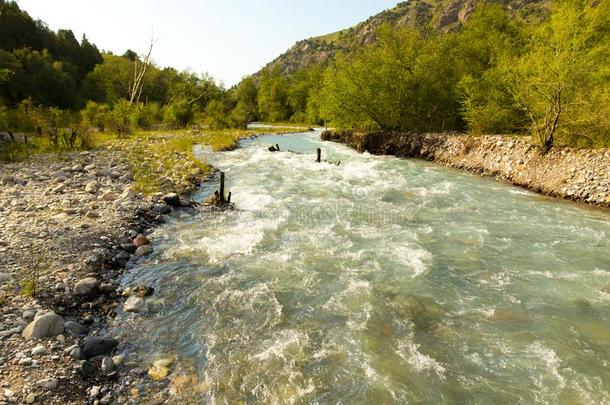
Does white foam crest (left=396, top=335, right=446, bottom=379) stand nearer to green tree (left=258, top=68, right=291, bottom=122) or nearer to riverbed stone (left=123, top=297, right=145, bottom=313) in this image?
riverbed stone (left=123, top=297, right=145, bottom=313)

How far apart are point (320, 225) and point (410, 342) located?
759cm

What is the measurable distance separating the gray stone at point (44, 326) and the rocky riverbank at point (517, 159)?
935 inches

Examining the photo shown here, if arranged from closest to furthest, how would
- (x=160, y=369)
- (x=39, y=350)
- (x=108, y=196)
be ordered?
1. (x=39, y=350)
2. (x=160, y=369)
3. (x=108, y=196)

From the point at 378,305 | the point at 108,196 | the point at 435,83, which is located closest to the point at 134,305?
the point at 378,305

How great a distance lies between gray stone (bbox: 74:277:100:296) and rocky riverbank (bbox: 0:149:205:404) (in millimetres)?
22

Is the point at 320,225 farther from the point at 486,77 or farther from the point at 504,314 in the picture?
the point at 486,77

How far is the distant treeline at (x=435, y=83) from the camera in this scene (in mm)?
22234

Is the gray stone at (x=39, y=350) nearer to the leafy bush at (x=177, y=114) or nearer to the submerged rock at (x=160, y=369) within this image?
the submerged rock at (x=160, y=369)

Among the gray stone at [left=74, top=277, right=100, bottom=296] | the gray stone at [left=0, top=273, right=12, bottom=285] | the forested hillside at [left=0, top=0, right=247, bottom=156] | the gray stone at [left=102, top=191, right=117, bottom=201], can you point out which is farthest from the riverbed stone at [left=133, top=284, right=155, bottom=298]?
the forested hillside at [left=0, top=0, right=247, bottom=156]

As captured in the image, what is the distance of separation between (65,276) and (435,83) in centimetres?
3765

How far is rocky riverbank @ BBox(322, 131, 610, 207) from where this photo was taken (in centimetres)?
1963

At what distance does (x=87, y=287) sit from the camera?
353 inches

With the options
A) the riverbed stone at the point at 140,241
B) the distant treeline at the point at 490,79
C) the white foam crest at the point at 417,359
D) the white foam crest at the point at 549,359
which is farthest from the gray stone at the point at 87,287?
the distant treeline at the point at 490,79

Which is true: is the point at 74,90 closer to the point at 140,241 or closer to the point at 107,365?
the point at 140,241
